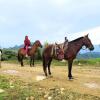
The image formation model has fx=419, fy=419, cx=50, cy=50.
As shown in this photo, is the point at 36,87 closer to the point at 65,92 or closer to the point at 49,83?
the point at 49,83

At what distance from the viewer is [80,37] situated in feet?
78.2

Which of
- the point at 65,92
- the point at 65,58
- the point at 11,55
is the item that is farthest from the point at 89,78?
the point at 11,55

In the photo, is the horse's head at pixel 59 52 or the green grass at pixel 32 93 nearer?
the green grass at pixel 32 93

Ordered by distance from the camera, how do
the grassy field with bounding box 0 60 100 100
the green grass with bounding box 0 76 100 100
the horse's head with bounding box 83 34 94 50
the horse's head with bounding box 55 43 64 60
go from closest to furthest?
the green grass with bounding box 0 76 100 100, the grassy field with bounding box 0 60 100 100, the horse's head with bounding box 83 34 94 50, the horse's head with bounding box 55 43 64 60

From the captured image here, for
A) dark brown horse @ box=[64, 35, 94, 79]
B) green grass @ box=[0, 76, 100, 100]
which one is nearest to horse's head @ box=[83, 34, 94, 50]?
dark brown horse @ box=[64, 35, 94, 79]

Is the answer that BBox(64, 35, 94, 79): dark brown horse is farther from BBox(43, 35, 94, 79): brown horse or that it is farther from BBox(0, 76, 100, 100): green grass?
BBox(0, 76, 100, 100): green grass

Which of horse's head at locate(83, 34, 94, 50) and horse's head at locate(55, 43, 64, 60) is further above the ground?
horse's head at locate(83, 34, 94, 50)

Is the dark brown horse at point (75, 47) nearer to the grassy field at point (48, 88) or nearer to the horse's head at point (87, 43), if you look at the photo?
the horse's head at point (87, 43)

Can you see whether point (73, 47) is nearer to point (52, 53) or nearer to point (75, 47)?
point (75, 47)

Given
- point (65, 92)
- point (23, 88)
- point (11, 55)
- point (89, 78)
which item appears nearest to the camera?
point (65, 92)

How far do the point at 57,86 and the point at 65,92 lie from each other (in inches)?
76.2

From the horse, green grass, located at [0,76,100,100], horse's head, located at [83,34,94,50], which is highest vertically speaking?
horse's head, located at [83,34,94,50]

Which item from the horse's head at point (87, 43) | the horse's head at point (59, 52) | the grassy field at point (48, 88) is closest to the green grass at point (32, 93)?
the grassy field at point (48, 88)

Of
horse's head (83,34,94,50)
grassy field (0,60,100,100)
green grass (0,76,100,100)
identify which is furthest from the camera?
horse's head (83,34,94,50)
